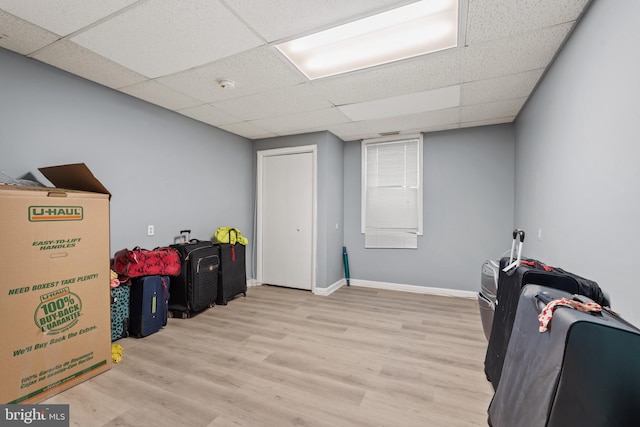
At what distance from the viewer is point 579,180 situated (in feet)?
5.66

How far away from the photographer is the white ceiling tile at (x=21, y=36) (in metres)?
1.77

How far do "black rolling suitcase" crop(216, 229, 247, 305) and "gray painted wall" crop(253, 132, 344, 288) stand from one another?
A: 3.68 feet

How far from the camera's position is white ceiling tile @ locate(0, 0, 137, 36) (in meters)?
1.61

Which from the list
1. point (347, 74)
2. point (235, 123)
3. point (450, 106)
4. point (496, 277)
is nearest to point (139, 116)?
point (235, 123)

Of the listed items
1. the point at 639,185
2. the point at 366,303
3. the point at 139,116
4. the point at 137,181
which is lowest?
the point at 366,303

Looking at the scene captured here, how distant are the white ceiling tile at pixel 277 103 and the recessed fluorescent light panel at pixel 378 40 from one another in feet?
1.19

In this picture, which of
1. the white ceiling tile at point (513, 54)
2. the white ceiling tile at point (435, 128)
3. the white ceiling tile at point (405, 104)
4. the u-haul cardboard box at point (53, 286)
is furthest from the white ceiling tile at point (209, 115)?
the white ceiling tile at point (513, 54)

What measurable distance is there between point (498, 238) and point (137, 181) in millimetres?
4623

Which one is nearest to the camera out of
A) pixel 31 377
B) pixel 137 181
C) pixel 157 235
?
pixel 31 377

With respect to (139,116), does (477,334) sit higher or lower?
lower

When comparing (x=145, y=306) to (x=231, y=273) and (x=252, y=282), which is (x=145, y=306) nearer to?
(x=231, y=273)

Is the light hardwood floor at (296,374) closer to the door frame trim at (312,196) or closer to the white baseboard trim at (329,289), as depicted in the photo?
the white baseboard trim at (329,289)

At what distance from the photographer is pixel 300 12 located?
1.68 m

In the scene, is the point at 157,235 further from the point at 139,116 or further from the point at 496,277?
the point at 496,277
